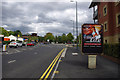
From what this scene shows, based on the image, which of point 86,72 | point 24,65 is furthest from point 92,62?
point 24,65

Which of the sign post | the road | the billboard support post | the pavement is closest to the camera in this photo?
the pavement

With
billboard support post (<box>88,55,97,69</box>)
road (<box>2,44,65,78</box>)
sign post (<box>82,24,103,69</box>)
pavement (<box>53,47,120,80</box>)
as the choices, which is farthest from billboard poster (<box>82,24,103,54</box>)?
road (<box>2,44,65,78</box>)

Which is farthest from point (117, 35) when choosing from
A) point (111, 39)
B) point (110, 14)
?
point (110, 14)

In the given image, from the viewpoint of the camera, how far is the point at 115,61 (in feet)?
32.7

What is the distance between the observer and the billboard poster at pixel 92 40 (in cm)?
789

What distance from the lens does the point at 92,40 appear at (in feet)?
26.1

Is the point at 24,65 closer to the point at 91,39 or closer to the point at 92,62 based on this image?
the point at 92,62

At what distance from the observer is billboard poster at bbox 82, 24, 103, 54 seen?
7.89 m

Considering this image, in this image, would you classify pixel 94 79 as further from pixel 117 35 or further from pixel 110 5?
pixel 110 5

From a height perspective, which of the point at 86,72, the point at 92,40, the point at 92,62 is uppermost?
the point at 92,40

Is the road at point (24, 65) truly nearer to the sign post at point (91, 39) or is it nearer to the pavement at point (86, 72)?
the pavement at point (86, 72)

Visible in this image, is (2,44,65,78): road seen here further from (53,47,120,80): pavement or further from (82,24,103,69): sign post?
(82,24,103,69): sign post

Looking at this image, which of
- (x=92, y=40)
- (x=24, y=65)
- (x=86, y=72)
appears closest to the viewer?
(x=86, y=72)

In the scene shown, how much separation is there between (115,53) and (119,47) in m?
0.73
